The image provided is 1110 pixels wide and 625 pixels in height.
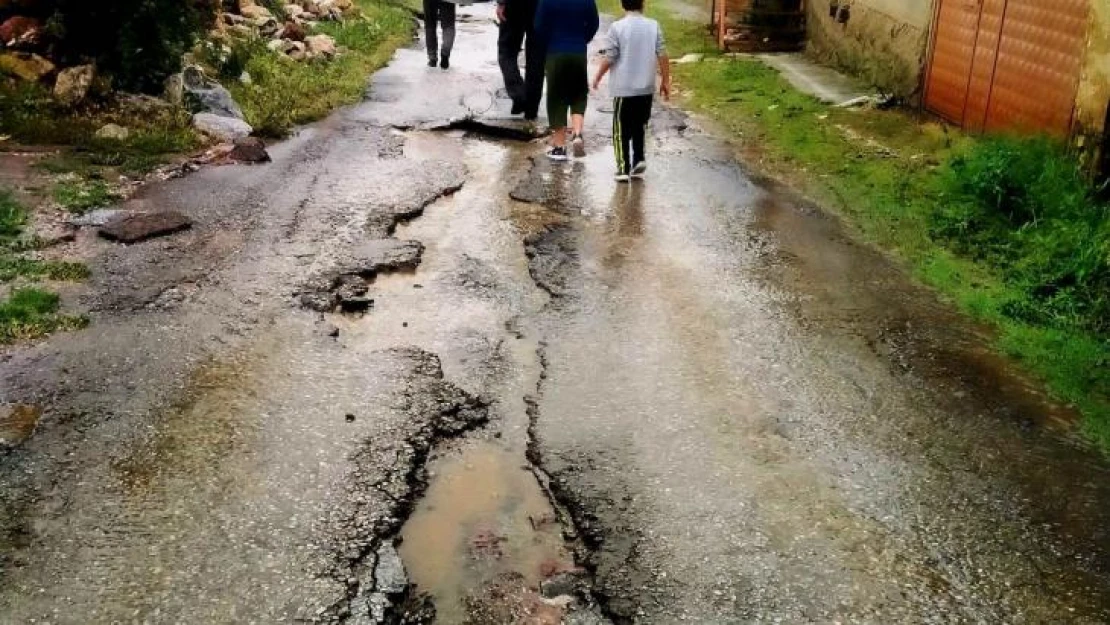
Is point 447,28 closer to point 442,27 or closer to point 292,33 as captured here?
point 442,27

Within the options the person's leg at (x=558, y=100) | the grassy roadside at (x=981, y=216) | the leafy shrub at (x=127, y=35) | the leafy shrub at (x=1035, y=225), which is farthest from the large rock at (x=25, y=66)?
the leafy shrub at (x=1035, y=225)

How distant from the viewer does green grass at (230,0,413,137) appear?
9.98 meters

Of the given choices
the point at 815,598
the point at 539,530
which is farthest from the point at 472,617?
the point at 815,598

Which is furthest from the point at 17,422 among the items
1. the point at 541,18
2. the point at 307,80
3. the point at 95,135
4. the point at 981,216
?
the point at 307,80

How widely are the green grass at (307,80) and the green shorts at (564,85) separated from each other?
265 cm

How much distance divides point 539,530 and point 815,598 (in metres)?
1.06

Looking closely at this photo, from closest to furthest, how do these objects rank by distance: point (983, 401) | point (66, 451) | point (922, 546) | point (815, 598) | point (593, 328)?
point (815, 598)
point (922, 546)
point (66, 451)
point (983, 401)
point (593, 328)

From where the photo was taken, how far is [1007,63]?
859cm

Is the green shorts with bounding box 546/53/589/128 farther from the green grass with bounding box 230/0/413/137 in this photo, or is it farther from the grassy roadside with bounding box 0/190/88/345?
the grassy roadside with bounding box 0/190/88/345

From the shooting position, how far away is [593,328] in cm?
545

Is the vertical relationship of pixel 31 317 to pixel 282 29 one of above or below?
below

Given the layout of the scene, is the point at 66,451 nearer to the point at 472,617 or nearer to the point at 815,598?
the point at 472,617

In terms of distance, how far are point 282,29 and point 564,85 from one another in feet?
19.6

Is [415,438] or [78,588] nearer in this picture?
[78,588]
